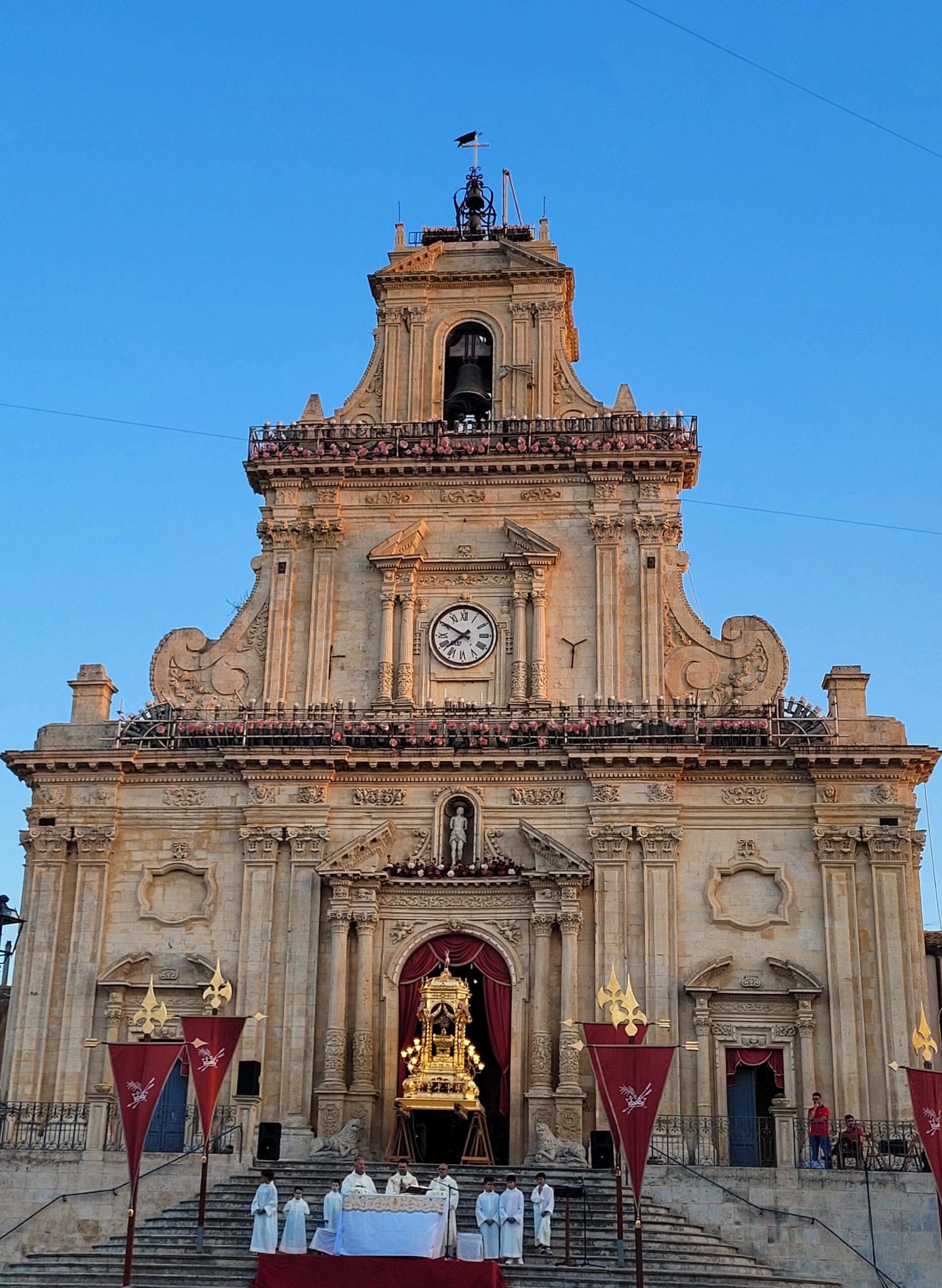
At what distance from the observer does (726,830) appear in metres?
35.1

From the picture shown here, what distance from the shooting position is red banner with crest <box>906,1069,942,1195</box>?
965 inches

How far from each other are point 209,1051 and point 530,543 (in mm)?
14599

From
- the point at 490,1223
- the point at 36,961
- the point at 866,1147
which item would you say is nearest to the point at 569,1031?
the point at 866,1147

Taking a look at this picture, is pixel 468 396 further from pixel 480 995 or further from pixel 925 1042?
pixel 925 1042

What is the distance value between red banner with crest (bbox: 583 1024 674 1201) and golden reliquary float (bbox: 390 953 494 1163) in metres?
7.34

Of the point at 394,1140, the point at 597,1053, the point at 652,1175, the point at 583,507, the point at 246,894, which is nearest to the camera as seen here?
the point at 597,1053

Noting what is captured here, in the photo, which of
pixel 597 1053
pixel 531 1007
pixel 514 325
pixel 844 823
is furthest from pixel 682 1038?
pixel 514 325

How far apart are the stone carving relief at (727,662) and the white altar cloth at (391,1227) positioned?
1481cm

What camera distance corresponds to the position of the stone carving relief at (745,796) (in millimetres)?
35188

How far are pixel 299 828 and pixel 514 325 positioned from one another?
45.5 ft

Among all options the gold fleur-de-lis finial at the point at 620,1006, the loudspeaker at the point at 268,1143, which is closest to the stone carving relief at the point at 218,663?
the loudspeaker at the point at 268,1143

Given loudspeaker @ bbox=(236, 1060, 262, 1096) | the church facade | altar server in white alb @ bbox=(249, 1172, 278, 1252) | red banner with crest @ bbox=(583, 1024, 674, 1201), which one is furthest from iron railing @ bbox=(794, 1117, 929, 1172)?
loudspeaker @ bbox=(236, 1060, 262, 1096)

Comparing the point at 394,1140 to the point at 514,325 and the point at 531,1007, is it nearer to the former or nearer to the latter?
the point at 531,1007

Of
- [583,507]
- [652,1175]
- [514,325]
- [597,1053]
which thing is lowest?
[652,1175]
